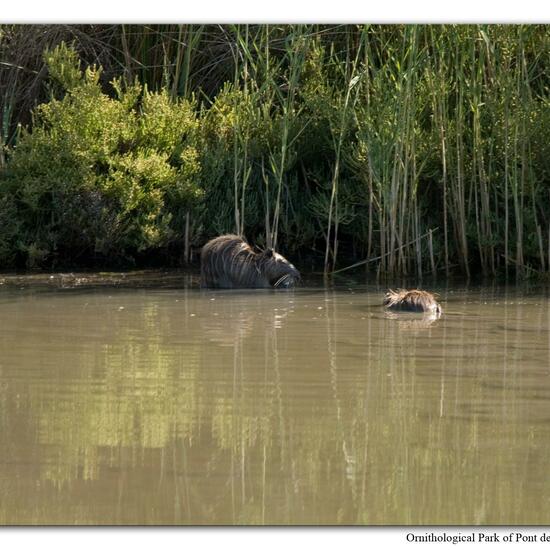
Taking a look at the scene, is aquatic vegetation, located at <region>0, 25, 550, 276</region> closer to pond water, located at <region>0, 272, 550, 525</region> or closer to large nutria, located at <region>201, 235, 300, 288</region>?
large nutria, located at <region>201, 235, 300, 288</region>

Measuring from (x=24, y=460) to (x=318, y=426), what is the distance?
1308 mm

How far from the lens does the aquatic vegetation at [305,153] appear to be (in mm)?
10477

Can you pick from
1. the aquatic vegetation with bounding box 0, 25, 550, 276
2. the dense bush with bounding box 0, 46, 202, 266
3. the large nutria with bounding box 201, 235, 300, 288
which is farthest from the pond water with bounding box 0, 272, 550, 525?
the dense bush with bounding box 0, 46, 202, 266

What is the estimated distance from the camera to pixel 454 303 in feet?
29.8

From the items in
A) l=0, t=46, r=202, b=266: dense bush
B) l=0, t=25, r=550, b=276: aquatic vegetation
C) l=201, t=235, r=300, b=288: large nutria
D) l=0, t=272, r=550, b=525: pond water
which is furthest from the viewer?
l=0, t=46, r=202, b=266: dense bush

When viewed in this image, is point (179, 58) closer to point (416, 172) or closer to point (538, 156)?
point (416, 172)

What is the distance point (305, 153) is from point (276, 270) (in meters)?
1.92

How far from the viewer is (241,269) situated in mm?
10242

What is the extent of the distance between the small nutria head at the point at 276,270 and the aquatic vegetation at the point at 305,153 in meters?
0.57

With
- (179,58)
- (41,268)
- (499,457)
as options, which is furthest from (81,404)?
(179,58)

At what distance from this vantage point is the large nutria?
10.2m

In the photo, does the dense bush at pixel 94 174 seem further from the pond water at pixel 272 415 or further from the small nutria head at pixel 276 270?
the pond water at pixel 272 415

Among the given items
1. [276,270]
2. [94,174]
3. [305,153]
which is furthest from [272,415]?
[305,153]

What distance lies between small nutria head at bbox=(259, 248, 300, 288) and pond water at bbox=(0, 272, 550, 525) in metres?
1.38
